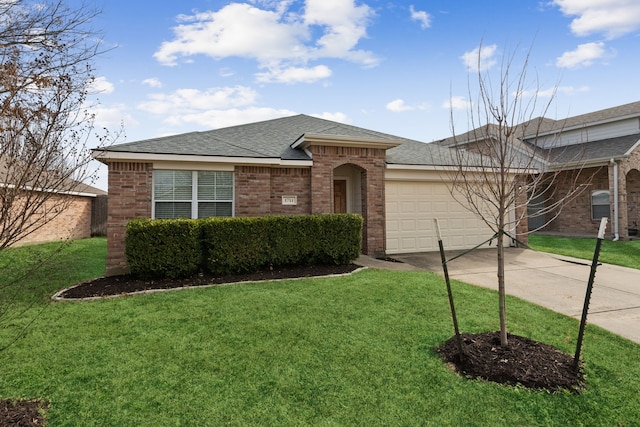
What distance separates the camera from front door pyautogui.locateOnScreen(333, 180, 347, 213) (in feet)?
39.9

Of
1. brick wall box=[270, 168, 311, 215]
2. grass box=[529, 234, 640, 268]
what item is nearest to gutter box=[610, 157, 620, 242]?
grass box=[529, 234, 640, 268]

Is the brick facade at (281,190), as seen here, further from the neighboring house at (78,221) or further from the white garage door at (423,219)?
the neighboring house at (78,221)

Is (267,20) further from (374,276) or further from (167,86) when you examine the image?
(374,276)

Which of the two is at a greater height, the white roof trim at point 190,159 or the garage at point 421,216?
the white roof trim at point 190,159

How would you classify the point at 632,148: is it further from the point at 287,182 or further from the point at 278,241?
the point at 278,241

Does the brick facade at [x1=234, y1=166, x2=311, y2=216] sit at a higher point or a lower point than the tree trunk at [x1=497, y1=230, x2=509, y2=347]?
higher

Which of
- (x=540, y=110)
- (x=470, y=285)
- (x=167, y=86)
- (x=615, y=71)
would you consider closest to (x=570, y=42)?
(x=615, y=71)

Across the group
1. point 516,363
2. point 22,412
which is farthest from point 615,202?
point 22,412

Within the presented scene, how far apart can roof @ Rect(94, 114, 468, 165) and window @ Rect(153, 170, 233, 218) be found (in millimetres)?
661

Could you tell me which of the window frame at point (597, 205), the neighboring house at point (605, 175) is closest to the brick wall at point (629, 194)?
the neighboring house at point (605, 175)

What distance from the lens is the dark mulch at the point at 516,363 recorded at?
336 centimetres

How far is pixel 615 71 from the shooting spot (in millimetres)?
7203

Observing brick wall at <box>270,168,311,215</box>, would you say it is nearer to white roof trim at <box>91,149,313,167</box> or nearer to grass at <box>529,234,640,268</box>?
white roof trim at <box>91,149,313,167</box>

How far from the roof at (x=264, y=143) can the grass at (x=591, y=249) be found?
16.7 feet
